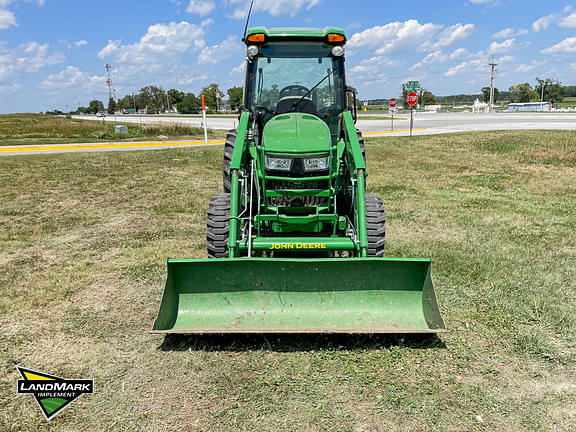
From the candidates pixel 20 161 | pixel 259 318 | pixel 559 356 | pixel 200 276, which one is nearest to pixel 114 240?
pixel 200 276

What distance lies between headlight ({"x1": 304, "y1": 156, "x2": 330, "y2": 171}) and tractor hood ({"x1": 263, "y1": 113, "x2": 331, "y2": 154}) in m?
0.08

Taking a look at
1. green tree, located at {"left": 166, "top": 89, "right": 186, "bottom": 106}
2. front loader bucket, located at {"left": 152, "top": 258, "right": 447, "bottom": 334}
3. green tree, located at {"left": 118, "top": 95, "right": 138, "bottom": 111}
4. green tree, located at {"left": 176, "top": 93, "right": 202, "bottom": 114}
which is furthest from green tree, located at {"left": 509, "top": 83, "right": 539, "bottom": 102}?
front loader bucket, located at {"left": 152, "top": 258, "right": 447, "bottom": 334}

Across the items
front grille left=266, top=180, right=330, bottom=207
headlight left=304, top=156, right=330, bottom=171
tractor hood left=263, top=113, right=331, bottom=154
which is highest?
tractor hood left=263, top=113, right=331, bottom=154

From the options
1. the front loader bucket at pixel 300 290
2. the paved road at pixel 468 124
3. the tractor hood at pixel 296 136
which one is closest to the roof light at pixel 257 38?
the tractor hood at pixel 296 136

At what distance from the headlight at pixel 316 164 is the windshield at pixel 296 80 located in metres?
1.14

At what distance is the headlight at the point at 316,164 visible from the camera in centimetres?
457

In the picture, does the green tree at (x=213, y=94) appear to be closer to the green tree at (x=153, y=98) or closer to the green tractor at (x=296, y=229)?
the green tree at (x=153, y=98)

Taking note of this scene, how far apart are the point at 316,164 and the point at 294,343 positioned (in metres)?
1.87

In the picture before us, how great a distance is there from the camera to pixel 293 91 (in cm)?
566

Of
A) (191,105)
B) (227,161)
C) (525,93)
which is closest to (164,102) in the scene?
(191,105)

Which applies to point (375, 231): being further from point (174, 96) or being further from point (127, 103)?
point (127, 103)

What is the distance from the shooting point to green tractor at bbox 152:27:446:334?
376 cm

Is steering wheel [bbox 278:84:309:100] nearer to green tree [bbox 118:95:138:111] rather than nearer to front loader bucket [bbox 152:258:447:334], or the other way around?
front loader bucket [bbox 152:258:447:334]

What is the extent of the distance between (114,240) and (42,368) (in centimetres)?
343
